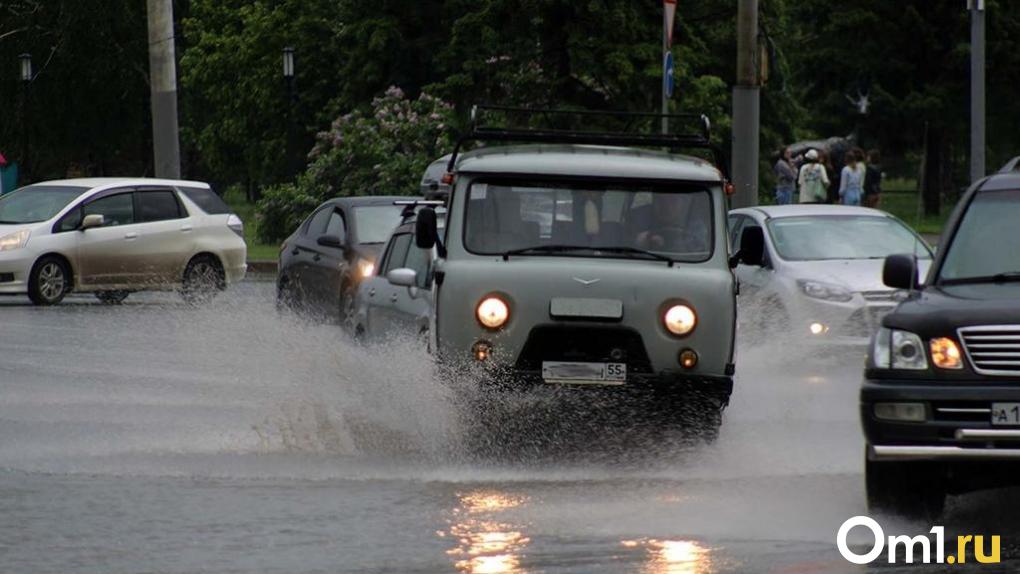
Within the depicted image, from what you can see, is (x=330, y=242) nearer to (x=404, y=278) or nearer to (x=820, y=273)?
(x=820, y=273)

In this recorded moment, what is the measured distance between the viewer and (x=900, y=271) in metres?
10.9

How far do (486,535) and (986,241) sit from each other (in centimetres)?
322

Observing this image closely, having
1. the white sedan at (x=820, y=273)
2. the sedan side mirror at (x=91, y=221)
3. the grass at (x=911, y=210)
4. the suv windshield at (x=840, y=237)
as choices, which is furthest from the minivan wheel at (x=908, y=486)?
the grass at (x=911, y=210)

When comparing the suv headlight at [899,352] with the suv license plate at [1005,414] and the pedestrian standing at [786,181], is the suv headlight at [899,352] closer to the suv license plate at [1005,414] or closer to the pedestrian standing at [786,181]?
the suv license plate at [1005,414]

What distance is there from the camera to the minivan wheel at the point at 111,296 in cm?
2944

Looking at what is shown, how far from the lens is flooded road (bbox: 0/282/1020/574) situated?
9.03 m

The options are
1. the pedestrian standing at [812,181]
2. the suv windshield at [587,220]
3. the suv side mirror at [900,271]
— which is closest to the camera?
the suv side mirror at [900,271]

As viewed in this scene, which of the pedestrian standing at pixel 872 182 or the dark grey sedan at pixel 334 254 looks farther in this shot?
the pedestrian standing at pixel 872 182

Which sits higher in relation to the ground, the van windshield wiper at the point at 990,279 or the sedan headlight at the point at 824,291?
the van windshield wiper at the point at 990,279

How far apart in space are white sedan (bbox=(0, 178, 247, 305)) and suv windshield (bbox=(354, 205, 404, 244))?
7.00 m

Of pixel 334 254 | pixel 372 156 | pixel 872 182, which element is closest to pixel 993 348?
pixel 334 254

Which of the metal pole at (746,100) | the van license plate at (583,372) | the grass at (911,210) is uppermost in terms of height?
the metal pole at (746,100)

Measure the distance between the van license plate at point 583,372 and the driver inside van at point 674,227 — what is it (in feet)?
3.62

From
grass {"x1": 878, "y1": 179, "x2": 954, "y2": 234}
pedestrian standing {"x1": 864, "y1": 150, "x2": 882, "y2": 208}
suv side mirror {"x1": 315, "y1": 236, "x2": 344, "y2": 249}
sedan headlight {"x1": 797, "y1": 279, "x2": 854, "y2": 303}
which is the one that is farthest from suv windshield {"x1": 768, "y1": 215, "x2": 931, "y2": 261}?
Answer: pedestrian standing {"x1": 864, "y1": 150, "x2": 882, "y2": 208}
